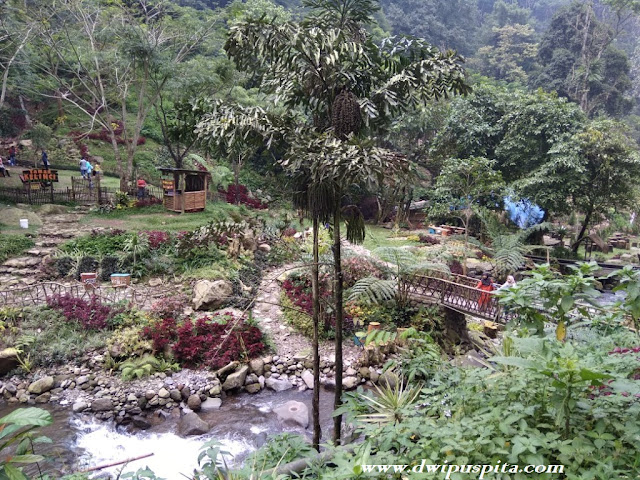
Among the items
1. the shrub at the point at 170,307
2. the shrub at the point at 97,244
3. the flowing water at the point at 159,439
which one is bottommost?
the flowing water at the point at 159,439

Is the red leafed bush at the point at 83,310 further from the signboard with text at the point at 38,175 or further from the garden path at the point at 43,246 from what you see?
the signboard with text at the point at 38,175

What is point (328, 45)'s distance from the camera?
4.28 m

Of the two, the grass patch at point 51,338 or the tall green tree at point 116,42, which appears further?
the tall green tree at point 116,42

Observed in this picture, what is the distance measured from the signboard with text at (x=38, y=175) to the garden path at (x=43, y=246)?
1423 mm

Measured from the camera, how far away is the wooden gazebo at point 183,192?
53.8 ft

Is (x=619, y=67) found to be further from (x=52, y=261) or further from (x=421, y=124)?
(x=52, y=261)

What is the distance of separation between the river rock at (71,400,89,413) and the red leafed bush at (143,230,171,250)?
5.51 metres

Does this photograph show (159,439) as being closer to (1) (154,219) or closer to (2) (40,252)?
(2) (40,252)

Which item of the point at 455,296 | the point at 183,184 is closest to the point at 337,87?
the point at 455,296

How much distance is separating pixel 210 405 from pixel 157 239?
20.8 ft

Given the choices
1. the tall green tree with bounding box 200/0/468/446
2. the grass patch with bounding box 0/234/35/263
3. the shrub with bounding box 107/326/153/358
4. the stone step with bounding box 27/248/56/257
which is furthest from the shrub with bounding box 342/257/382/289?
the grass patch with bounding box 0/234/35/263

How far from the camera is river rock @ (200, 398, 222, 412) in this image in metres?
7.74

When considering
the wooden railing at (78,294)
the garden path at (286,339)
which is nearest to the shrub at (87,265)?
the wooden railing at (78,294)

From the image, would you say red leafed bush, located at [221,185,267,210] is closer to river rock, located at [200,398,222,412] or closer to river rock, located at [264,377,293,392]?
river rock, located at [264,377,293,392]
